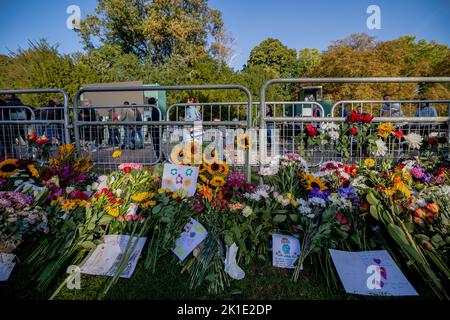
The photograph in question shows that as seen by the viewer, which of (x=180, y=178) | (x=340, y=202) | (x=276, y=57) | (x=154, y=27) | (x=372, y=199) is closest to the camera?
(x=372, y=199)

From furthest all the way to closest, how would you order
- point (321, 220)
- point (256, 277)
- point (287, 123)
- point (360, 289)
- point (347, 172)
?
point (287, 123) → point (347, 172) → point (321, 220) → point (256, 277) → point (360, 289)

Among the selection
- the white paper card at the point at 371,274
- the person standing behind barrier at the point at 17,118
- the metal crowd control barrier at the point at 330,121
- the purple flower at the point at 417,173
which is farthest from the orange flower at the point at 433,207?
the person standing behind barrier at the point at 17,118

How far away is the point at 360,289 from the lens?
189 centimetres

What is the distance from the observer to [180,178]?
2.85 meters

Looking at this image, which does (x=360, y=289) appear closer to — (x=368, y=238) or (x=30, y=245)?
(x=368, y=238)

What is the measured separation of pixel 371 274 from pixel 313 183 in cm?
98

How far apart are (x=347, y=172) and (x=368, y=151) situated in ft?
1.69

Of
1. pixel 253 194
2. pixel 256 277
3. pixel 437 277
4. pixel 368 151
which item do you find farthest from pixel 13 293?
pixel 368 151

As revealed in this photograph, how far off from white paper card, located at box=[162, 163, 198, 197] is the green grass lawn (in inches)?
33.5

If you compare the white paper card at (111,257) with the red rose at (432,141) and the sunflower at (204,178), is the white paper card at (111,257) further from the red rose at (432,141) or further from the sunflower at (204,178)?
the red rose at (432,141)

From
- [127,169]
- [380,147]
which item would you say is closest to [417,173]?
[380,147]

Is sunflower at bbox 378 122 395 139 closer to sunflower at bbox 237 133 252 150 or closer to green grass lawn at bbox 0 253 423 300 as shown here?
sunflower at bbox 237 133 252 150

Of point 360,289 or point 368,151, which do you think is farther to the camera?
point 368,151

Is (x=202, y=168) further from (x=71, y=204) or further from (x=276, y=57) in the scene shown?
(x=276, y=57)
